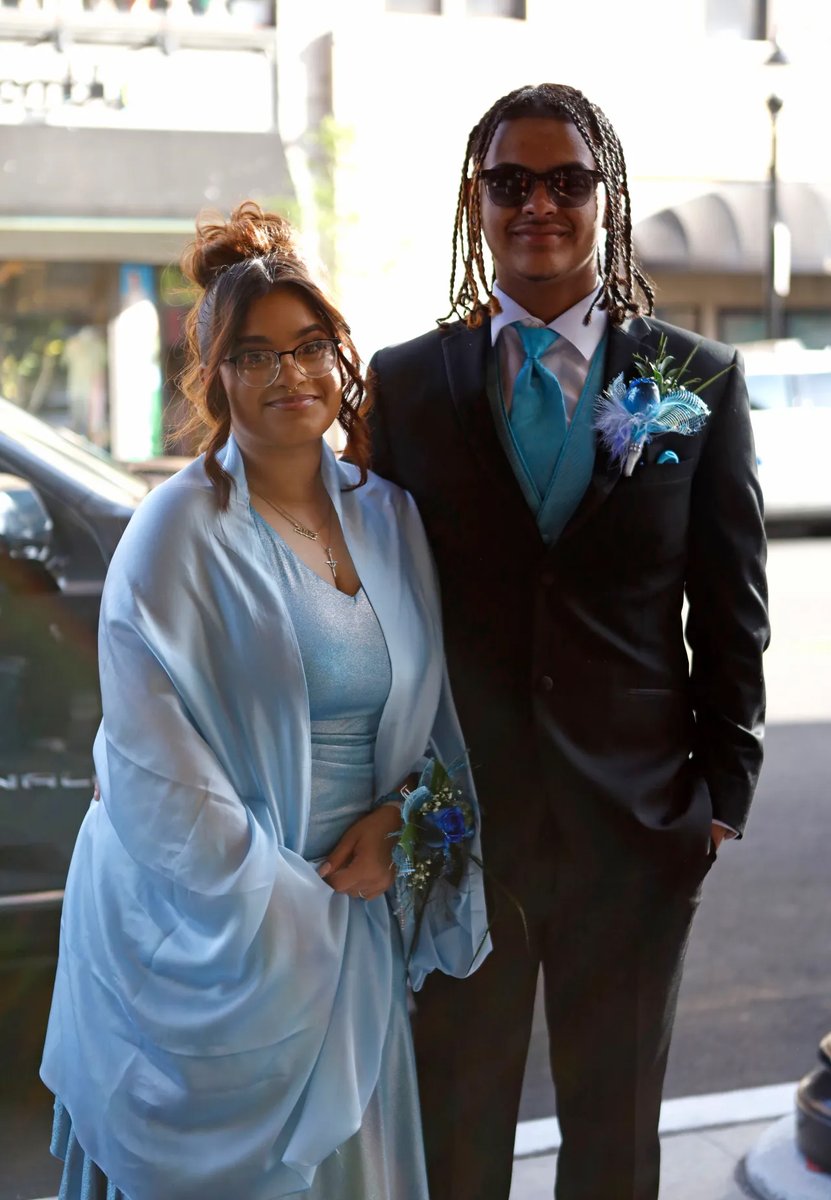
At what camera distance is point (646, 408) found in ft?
7.63

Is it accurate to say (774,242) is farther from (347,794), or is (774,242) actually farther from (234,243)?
(347,794)

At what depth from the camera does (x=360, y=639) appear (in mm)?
2242

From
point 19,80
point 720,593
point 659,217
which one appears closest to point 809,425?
point 659,217

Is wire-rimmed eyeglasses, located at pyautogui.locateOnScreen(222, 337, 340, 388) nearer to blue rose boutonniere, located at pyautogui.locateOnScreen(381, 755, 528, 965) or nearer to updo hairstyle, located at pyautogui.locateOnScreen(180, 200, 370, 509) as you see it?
updo hairstyle, located at pyautogui.locateOnScreen(180, 200, 370, 509)

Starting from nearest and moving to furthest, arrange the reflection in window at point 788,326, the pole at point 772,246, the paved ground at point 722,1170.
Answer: the paved ground at point 722,1170 → the pole at point 772,246 → the reflection in window at point 788,326

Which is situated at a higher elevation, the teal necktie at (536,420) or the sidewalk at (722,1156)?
the teal necktie at (536,420)

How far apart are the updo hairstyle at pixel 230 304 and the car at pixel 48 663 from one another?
171cm

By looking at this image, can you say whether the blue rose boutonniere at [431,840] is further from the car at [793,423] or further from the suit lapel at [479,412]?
the car at [793,423]

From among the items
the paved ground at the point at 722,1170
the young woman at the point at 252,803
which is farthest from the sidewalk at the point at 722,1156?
the young woman at the point at 252,803

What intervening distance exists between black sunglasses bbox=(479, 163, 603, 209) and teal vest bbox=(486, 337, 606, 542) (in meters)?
0.32

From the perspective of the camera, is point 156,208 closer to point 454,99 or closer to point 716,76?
point 454,99

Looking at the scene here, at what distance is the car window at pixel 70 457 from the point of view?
4.08m

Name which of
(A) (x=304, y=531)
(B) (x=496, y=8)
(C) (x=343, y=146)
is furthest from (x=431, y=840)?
(B) (x=496, y=8)

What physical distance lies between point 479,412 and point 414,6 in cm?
1587
